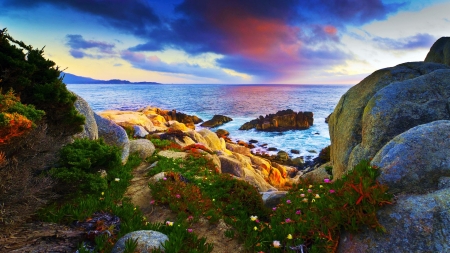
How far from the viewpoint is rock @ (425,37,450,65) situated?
46.7ft

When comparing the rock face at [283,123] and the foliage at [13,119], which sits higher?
the foliage at [13,119]

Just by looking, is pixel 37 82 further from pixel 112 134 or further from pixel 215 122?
pixel 215 122

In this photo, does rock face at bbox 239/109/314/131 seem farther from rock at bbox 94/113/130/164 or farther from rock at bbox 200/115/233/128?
rock at bbox 94/113/130/164

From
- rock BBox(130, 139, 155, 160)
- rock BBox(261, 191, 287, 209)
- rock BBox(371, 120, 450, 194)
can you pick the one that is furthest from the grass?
rock BBox(130, 139, 155, 160)

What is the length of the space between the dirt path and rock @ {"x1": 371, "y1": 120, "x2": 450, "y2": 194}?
3.64 metres

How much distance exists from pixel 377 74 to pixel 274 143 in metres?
33.4

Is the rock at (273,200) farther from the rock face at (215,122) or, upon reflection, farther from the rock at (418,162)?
the rock face at (215,122)

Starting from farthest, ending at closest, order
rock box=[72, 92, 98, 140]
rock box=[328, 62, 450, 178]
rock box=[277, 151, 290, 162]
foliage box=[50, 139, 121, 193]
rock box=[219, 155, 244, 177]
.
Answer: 1. rock box=[277, 151, 290, 162]
2. rock box=[219, 155, 244, 177]
3. rock box=[72, 92, 98, 140]
4. rock box=[328, 62, 450, 178]
5. foliage box=[50, 139, 121, 193]

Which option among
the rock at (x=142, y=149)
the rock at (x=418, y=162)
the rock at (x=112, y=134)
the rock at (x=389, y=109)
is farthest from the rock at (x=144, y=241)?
the rock at (x=142, y=149)

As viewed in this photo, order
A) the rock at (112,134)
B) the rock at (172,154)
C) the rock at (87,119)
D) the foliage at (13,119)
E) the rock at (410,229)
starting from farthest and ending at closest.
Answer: the rock at (172,154) → the rock at (112,134) → the rock at (87,119) → the foliage at (13,119) → the rock at (410,229)

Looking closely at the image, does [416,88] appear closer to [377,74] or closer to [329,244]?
[377,74]

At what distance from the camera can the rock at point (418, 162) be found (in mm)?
4863

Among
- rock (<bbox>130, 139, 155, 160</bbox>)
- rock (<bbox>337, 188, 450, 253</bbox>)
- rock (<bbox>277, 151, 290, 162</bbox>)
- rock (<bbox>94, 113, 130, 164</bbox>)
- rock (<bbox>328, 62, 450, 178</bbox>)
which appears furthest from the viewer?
rock (<bbox>277, 151, 290, 162</bbox>)

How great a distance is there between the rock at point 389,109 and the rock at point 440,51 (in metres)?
5.30
